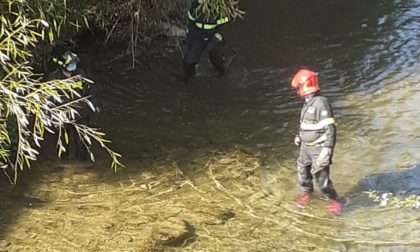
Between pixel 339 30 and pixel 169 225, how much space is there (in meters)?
8.16

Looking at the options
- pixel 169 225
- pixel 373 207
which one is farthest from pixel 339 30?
pixel 169 225

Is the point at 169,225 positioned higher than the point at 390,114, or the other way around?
the point at 390,114

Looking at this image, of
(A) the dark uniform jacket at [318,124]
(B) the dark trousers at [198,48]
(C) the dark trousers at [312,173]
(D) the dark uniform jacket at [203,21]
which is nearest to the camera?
(A) the dark uniform jacket at [318,124]

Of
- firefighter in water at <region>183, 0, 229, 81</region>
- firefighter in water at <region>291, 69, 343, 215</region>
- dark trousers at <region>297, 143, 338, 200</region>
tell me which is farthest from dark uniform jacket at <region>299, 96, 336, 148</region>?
firefighter in water at <region>183, 0, 229, 81</region>

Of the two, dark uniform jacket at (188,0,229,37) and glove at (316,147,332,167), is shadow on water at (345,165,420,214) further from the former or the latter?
dark uniform jacket at (188,0,229,37)

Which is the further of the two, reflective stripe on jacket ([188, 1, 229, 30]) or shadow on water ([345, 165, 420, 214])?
reflective stripe on jacket ([188, 1, 229, 30])

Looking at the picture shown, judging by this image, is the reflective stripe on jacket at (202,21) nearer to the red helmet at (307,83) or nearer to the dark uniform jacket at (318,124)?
the red helmet at (307,83)

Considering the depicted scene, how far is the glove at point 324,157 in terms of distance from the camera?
7.48m

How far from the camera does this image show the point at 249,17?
1536 centimetres

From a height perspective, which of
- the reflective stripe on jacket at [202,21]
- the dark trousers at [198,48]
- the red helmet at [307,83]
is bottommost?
the red helmet at [307,83]

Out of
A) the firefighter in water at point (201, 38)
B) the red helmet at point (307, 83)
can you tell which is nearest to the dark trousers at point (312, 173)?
the red helmet at point (307, 83)

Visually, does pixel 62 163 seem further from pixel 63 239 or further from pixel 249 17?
pixel 249 17

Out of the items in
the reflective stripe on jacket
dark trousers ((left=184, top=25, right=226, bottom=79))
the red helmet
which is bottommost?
the red helmet

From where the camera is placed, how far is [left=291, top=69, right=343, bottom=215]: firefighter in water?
7469 mm
